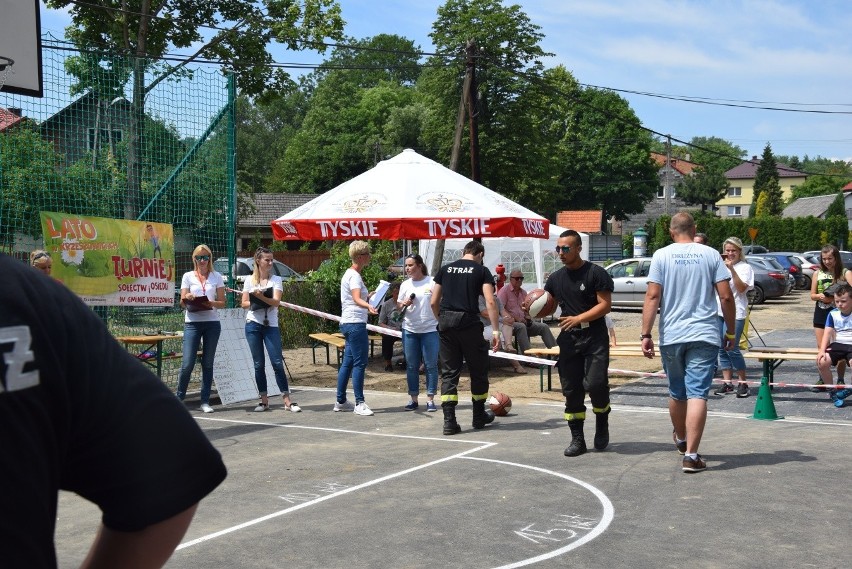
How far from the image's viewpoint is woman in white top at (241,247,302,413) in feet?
38.0

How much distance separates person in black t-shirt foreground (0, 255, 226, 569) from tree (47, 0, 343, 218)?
77.1 feet

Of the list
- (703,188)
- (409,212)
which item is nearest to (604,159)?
(703,188)

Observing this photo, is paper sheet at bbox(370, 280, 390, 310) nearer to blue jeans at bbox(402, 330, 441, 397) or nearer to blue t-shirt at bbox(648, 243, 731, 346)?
blue jeans at bbox(402, 330, 441, 397)

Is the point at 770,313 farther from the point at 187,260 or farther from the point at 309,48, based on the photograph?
the point at 187,260

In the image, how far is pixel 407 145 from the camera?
67.6m

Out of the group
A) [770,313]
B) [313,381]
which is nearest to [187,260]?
[313,381]

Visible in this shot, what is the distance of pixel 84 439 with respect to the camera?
54.9 inches

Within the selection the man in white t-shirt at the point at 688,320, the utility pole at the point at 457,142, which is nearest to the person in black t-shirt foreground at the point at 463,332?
the man in white t-shirt at the point at 688,320

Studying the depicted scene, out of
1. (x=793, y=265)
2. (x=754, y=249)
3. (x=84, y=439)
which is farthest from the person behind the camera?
(x=754, y=249)

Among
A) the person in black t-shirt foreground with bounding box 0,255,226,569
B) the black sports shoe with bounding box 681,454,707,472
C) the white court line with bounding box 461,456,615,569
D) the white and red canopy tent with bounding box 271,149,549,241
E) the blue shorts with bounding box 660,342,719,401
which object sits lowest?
the white court line with bounding box 461,456,615,569

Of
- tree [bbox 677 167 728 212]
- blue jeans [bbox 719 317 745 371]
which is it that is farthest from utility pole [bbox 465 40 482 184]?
tree [bbox 677 167 728 212]

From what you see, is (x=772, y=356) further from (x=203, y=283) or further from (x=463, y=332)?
(x=203, y=283)

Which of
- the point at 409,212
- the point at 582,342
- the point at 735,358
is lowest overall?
the point at 735,358

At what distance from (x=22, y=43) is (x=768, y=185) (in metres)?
98.6
